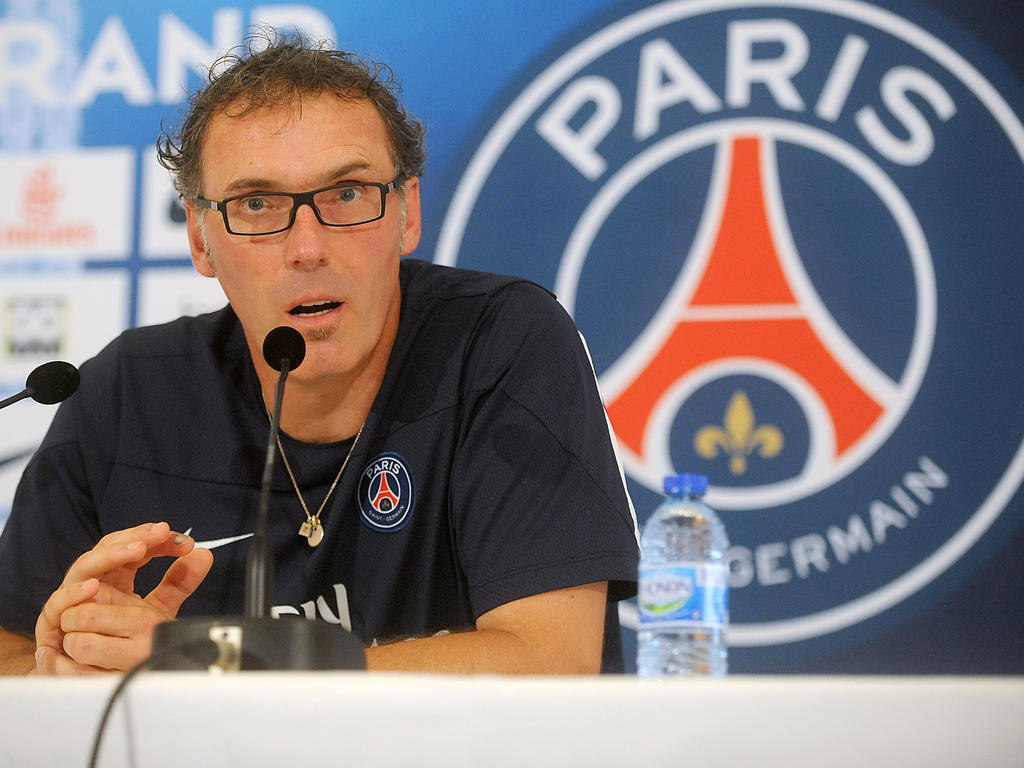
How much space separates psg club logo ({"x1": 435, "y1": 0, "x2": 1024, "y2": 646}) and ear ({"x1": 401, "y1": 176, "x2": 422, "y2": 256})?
741 mm

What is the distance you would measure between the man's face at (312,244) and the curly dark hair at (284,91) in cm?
2

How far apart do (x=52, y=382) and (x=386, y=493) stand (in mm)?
475

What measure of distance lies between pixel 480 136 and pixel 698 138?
0.52 m

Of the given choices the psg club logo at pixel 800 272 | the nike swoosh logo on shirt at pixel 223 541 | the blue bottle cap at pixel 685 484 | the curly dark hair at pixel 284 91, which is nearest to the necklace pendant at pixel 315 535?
the nike swoosh logo on shirt at pixel 223 541

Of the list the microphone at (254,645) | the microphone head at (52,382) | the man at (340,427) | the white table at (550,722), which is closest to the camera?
the white table at (550,722)

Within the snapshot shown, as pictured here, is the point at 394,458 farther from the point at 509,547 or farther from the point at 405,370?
the point at 509,547

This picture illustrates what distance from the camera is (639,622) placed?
245 cm

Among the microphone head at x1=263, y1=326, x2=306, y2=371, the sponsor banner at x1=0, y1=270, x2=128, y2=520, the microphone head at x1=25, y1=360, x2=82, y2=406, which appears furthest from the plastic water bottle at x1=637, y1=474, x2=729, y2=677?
the sponsor banner at x1=0, y1=270, x2=128, y2=520

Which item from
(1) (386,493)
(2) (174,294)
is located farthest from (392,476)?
(2) (174,294)

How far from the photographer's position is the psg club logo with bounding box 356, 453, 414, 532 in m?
1.60

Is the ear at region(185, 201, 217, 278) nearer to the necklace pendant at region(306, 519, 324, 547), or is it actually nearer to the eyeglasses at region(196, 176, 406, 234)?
the eyeglasses at region(196, 176, 406, 234)

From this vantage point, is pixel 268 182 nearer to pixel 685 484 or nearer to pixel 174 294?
pixel 685 484

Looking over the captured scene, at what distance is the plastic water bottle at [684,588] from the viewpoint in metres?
2.00

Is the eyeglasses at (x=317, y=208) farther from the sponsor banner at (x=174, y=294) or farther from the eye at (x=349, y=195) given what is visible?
the sponsor banner at (x=174, y=294)
